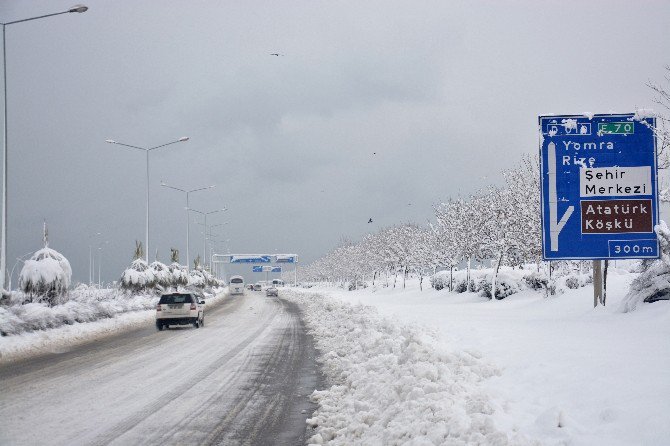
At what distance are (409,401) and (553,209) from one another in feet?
34.8

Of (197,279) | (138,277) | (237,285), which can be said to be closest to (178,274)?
(138,277)

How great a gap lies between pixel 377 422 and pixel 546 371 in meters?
2.74

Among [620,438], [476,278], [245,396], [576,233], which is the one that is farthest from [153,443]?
[476,278]

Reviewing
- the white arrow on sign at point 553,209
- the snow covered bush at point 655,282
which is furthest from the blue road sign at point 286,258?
the snow covered bush at point 655,282

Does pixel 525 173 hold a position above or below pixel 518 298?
above

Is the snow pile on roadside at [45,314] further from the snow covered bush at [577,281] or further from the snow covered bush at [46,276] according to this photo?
the snow covered bush at [577,281]

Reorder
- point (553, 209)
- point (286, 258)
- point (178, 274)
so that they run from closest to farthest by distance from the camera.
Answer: point (553, 209) → point (178, 274) → point (286, 258)

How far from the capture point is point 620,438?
534 centimetres

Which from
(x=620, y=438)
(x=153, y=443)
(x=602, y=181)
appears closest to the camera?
(x=620, y=438)

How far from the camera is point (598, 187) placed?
52.9ft

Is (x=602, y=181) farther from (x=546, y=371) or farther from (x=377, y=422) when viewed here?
(x=377, y=422)

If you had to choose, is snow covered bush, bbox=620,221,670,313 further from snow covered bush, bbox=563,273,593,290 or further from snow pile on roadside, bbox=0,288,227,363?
snow pile on roadside, bbox=0,288,227,363

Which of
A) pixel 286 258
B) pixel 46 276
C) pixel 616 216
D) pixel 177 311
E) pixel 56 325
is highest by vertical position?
pixel 616 216

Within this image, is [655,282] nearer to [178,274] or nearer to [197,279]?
[178,274]
